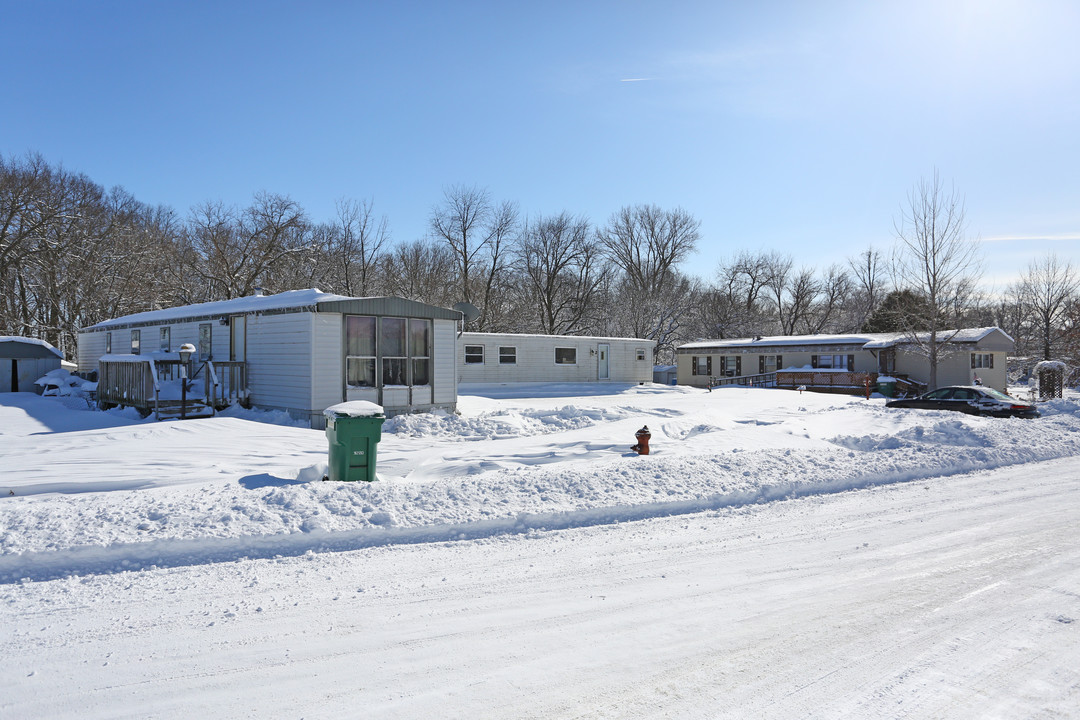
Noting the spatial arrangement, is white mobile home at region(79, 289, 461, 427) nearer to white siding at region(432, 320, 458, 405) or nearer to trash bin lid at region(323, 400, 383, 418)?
white siding at region(432, 320, 458, 405)

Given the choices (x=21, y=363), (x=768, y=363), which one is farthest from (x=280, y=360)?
(x=768, y=363)

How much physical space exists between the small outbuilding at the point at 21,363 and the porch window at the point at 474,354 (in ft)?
47.8

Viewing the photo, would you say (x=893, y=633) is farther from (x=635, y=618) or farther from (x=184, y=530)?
(x=184, y=530)

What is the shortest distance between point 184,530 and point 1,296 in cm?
3217

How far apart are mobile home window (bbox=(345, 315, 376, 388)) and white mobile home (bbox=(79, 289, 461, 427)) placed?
0.02 m

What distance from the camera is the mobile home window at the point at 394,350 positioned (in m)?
15.3

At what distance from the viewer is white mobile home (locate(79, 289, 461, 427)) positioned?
46.8 ft

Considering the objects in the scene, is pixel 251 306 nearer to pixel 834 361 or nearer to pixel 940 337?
pixel 834 361

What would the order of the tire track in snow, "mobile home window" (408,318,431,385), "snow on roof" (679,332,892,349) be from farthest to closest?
"snow on roof" (679,332,892,349) → "mobile home window" (408,318,431,385) → the tire track in snow

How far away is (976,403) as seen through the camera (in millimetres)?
18438

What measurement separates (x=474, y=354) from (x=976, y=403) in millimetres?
17160

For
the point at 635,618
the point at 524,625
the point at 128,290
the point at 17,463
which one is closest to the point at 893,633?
the point at 635,618

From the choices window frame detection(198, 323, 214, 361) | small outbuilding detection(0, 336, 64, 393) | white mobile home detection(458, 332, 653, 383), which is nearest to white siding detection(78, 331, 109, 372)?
small outbuilding detection(0, 336, 64, 393)

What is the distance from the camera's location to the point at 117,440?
10461 mm
